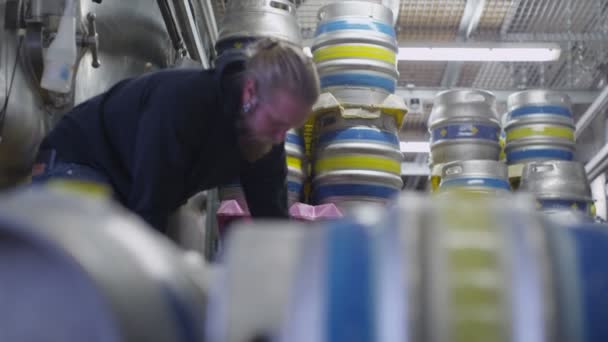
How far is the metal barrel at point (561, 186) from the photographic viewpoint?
384 centimetres

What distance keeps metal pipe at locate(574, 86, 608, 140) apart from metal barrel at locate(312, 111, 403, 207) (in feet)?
9.60

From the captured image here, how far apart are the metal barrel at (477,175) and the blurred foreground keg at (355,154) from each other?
59 cm

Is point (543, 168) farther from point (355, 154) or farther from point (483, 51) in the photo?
point (483, 51)

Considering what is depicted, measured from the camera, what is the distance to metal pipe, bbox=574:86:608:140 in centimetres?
585

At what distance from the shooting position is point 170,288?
38cm

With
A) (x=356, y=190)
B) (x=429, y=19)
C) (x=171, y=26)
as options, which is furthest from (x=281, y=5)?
(x=429, y=19)

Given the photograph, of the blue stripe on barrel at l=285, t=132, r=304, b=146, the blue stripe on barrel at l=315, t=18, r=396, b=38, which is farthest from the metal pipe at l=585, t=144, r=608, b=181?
the blue stripe on barrel at l=285, t=132, r=304, b=146

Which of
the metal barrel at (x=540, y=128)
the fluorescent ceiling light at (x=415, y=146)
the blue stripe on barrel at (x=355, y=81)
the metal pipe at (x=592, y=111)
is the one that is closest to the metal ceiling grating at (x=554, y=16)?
the metal pipe at (x=592, y=111)

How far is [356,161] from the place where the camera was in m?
3.19

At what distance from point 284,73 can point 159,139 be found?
0.32 meters

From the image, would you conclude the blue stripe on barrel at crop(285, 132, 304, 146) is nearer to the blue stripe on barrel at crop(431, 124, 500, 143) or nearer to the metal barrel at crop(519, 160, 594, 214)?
the blue stripe on barrel at crop(431, 124, 500, 143)

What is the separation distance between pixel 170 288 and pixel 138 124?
141 cm

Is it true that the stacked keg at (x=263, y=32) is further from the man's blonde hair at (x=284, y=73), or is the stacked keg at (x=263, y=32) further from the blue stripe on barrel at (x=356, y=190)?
the man's blonde hair at (x=284, y=73)

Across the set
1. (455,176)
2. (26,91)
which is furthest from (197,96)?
(455,176)
